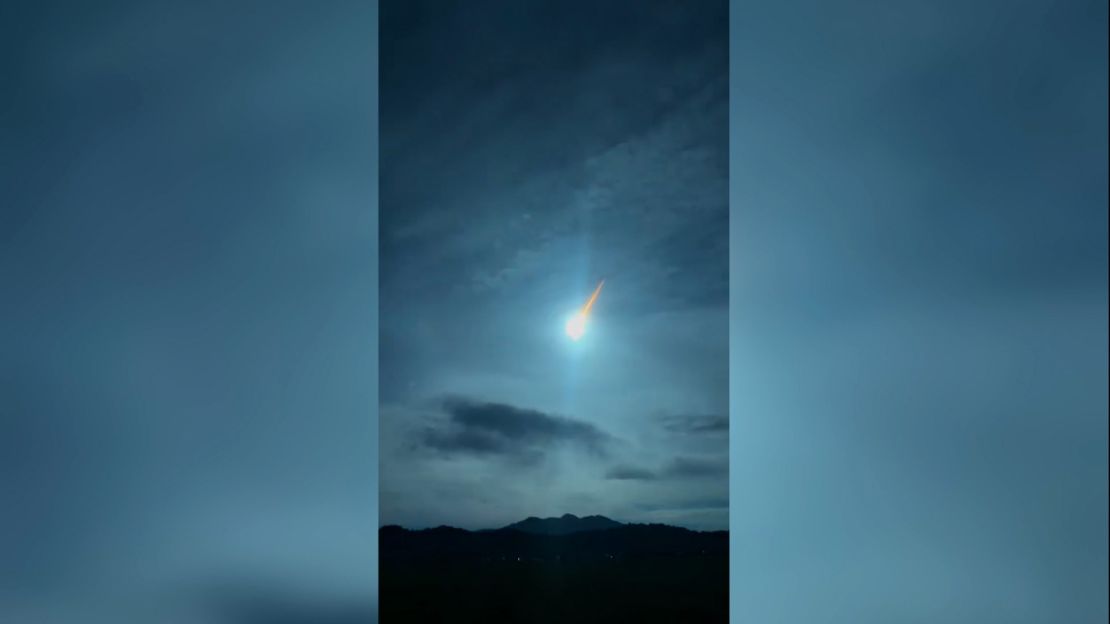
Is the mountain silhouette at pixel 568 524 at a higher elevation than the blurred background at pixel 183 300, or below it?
below

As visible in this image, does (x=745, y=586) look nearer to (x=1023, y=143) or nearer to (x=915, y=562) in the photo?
(x=915, y=562)

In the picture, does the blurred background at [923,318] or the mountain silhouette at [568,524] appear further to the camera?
the mountain silhouette at [568,524]

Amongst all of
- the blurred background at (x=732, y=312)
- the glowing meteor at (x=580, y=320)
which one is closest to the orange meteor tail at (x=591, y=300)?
the glowing meteor at (x=580, y=320)

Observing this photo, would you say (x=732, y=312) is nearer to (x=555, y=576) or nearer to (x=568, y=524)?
(x=568, y=524)

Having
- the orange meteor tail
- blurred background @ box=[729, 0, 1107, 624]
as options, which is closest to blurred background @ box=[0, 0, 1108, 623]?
blurred background @ box=[729, 0, 1107, 624]

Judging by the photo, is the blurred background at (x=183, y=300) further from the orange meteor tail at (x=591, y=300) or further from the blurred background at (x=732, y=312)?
the orange meteor tail at (x=591, y=300)

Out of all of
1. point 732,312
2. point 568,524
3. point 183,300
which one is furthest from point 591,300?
point 183,300

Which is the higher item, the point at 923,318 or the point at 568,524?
the point at 923,318
